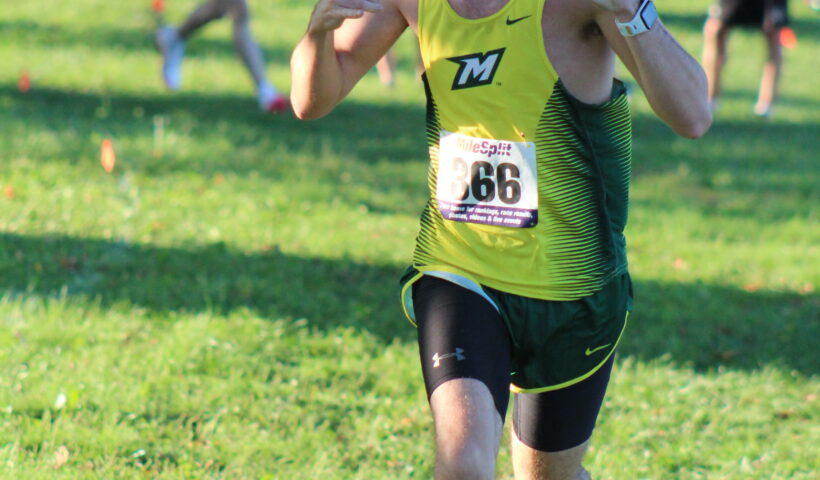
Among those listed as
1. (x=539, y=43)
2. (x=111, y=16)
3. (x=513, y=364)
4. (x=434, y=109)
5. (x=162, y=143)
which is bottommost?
(x=111, y=16)

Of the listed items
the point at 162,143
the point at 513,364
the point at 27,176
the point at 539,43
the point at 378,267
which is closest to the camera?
the point at 539,43

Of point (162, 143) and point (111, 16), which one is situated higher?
point (162, 143)

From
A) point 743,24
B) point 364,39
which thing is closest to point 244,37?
point 743,24

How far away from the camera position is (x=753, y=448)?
4.63 m

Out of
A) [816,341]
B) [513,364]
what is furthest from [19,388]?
[816,341]

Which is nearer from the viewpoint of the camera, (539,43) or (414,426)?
(539,43)

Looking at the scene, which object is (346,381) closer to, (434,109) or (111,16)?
(434,109)

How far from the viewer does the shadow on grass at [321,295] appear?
18.5ft

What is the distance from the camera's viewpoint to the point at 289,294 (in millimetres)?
5887

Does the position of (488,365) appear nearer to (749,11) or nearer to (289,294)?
(289,294)

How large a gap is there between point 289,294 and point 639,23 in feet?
11.8

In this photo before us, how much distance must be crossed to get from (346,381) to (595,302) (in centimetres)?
204

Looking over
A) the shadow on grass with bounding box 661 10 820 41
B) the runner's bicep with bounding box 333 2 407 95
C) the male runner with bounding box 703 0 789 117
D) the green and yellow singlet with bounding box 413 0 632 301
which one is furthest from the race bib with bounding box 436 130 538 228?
the shadow on grass with bounding box 661 10 820 41

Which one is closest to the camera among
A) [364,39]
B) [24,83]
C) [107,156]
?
[364,39]
